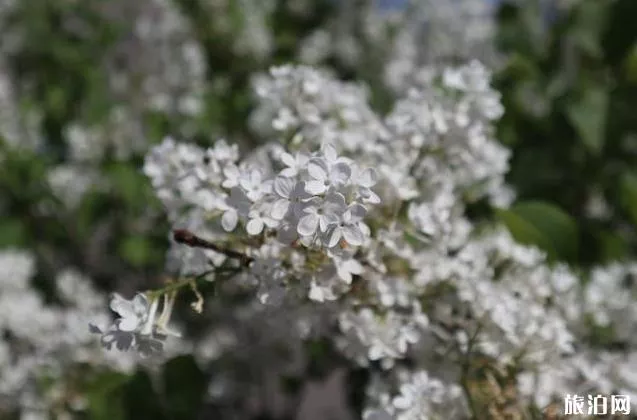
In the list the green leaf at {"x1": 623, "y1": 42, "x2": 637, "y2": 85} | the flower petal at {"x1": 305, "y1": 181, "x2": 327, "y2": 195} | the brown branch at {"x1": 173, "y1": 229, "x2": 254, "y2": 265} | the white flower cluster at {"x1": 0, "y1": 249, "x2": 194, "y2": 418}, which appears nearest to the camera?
the flower petal at {"x1": 305, "y1": 181, "x2": 327, "y2": 195}

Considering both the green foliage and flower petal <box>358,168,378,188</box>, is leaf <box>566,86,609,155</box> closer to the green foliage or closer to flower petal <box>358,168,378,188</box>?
the green foliage

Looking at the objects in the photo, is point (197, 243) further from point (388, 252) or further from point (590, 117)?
point (590, 117)

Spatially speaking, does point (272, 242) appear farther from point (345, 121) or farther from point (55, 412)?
point (55, 412)

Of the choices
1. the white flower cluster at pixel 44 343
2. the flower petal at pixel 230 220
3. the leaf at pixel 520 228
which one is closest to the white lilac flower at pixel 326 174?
the flower petal at pixel 230 220

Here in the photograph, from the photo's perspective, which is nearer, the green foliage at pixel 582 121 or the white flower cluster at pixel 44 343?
the white flower cluster at pixel 44 343

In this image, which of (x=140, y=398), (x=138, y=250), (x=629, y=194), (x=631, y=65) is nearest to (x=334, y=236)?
(x=140, y=398)

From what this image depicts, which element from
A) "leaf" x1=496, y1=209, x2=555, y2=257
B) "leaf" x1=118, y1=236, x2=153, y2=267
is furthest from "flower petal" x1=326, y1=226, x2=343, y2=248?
"leaf" x1=118, y1=236, x2=153, y2=267

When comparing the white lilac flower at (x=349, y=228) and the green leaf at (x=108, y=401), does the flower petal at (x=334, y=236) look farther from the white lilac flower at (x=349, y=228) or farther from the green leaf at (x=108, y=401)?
the green leaf at (x=108, y=401)

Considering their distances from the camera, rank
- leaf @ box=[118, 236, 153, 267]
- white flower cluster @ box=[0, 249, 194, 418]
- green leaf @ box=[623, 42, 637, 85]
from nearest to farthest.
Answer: white flower cluster @ box=[0, 249, 194, 418], green leaf @ box=[623, 42, 637, 85], leaf @ box=[118, 236, 153, 267]
